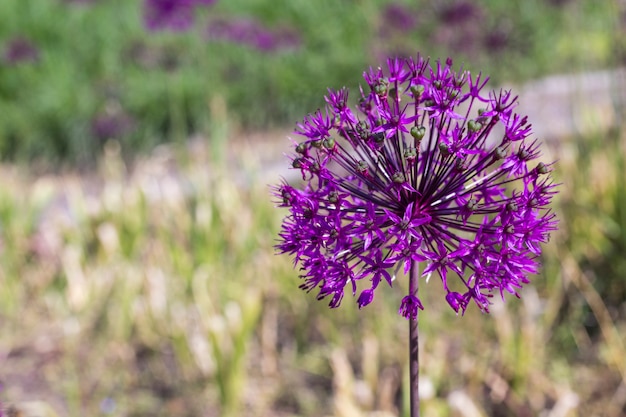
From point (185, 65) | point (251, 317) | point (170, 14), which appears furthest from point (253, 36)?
point (251, 317)

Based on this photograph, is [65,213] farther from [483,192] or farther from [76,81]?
[483,192]

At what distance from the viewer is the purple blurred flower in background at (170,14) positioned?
14.0 feet

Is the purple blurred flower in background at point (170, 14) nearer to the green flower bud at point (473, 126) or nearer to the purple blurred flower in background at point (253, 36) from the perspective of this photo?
the purple blurred flower in background at point (253, 36)

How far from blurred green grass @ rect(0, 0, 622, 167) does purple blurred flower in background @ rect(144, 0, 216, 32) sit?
1692mm

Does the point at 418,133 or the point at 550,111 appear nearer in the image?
the point at 418,133

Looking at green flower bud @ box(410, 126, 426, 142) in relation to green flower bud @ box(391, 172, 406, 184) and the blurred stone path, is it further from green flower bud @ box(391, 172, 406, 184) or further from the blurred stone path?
the blurred stone path

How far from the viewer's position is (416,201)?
1213 millimetres

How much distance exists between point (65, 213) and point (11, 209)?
0.86 m

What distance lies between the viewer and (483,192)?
4.26 ft

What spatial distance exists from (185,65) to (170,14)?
3607 millimetres

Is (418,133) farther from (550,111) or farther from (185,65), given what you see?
(185,65)

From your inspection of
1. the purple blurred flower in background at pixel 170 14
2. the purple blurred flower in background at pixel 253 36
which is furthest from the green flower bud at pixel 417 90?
the purple blurred flower in background at pixel 253 36

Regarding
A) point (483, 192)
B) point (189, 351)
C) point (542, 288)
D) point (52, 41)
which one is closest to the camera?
point (483, 192)

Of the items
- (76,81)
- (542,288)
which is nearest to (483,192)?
(542,288)
